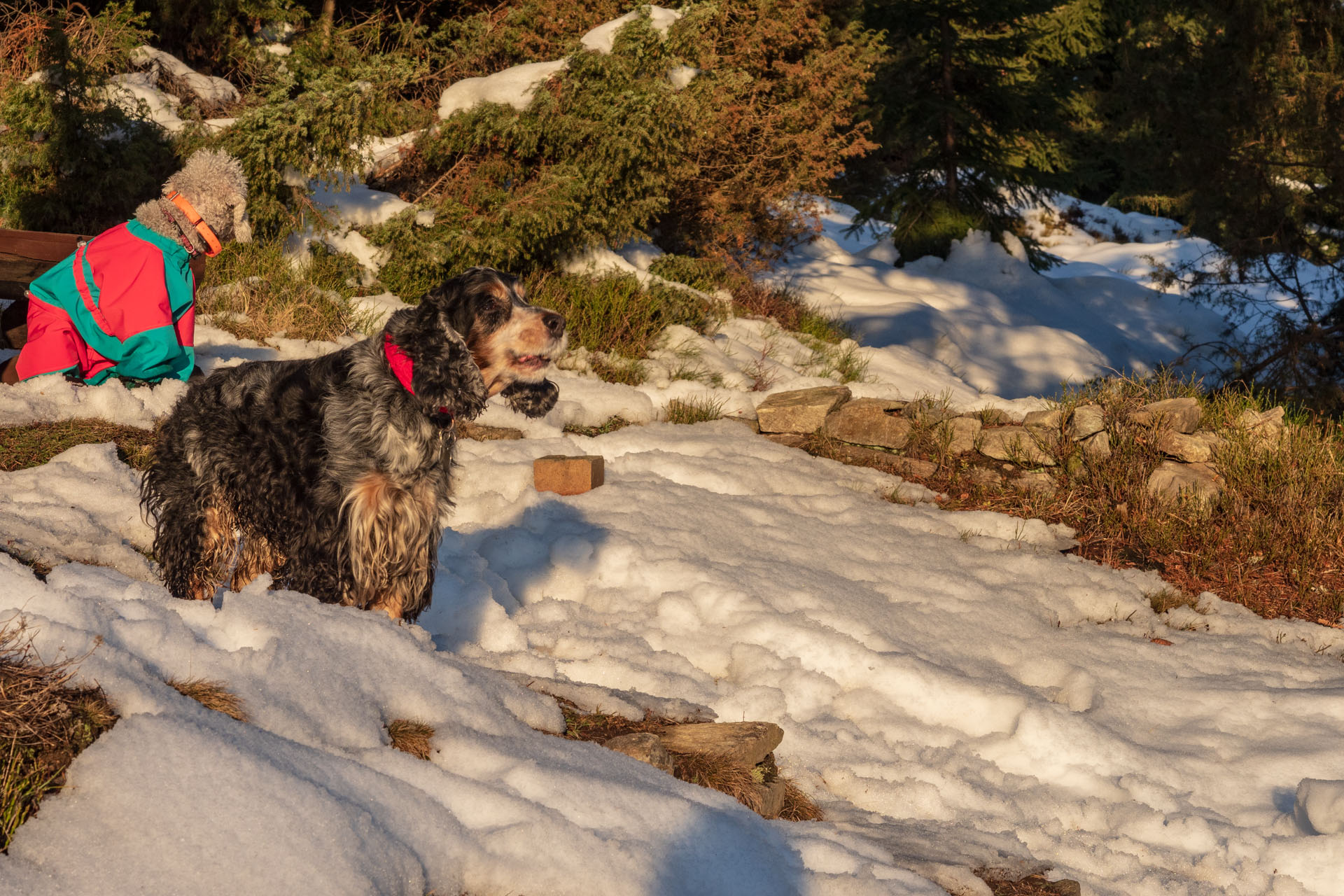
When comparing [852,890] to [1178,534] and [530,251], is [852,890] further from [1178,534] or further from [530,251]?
[530,251]

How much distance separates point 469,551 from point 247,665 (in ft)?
10.5

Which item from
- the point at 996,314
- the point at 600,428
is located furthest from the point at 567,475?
the point at 996,314

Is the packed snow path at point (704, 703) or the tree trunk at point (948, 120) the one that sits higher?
the tree trunk at point (948, 120)

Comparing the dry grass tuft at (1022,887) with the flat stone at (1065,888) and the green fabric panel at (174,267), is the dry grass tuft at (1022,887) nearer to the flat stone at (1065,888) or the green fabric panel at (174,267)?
the flat stone at (1065,888)

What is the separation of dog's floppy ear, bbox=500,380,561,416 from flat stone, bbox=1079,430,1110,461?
4.72 meters

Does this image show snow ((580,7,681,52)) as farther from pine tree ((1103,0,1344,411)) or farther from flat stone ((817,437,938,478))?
flat stone ((817,437,938,478))

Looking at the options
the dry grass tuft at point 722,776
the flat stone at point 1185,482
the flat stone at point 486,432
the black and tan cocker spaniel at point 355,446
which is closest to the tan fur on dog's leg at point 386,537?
the black and tan cocker spaniel at point 355,446

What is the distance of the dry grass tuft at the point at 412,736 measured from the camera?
3.06 meters

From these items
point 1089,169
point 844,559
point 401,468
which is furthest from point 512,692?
point 1089,169

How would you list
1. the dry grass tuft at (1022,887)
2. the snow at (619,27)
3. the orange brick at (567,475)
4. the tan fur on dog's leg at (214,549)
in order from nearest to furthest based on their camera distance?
the dry grass tuft at (1022,887)
the tan fur on dog's leg at (214,549)
the orange brick at (567,475)
the snow at (619,27)

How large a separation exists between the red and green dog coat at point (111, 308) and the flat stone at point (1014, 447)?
5961 millimetres

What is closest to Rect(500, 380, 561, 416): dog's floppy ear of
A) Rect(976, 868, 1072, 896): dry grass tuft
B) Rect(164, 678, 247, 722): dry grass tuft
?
Rect(164, 678, 247, 722): dry grass tuft

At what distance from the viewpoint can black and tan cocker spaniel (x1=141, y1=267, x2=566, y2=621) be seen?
434 cm

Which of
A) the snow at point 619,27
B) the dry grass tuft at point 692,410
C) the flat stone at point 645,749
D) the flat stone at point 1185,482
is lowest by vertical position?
the dry grass tuft at point 692,410
